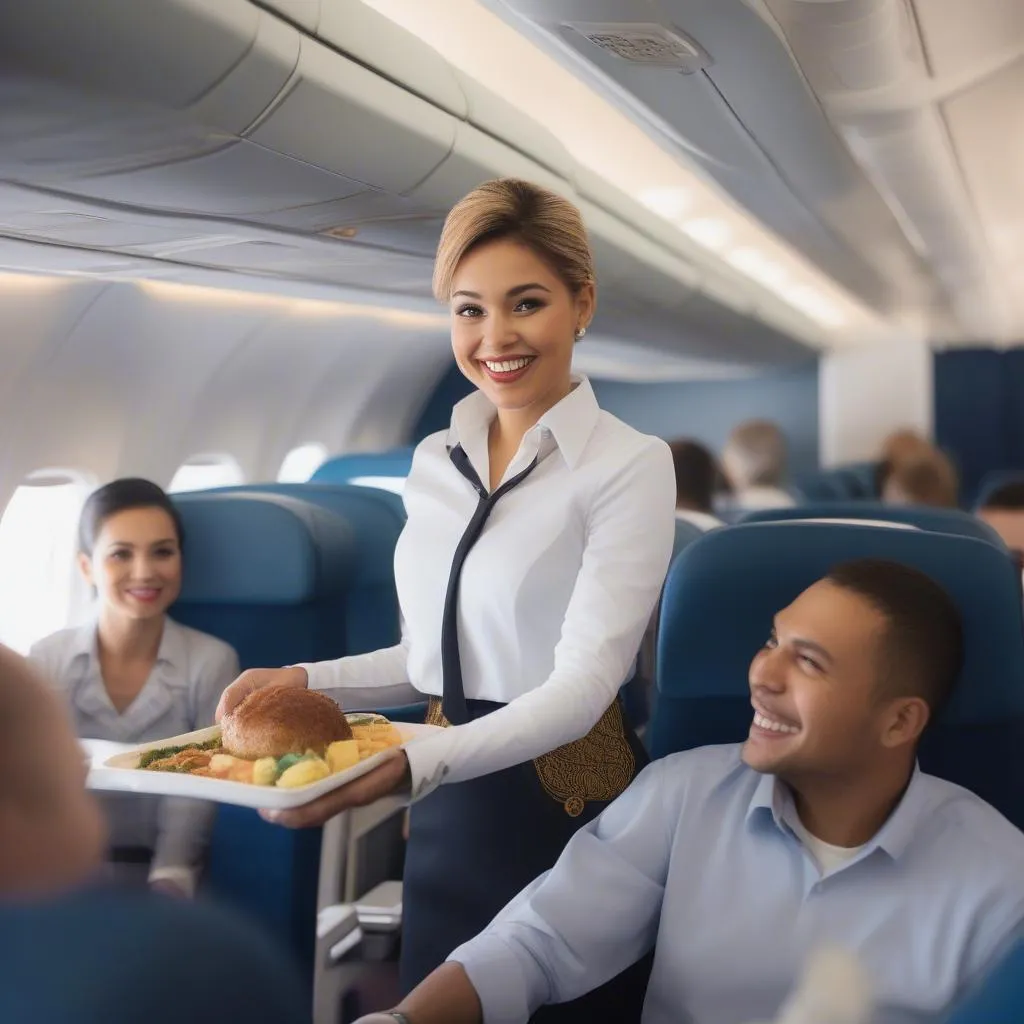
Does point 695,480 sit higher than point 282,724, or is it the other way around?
point 695,480

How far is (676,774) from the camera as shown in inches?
78.4

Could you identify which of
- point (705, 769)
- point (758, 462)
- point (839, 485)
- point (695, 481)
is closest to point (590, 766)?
point (705, 769)

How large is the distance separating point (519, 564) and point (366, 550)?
1.01m

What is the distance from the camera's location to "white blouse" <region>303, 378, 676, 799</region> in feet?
5.57

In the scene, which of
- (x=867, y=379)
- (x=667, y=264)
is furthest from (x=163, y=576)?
(x=867, y=379)

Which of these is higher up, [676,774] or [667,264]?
[667,264]

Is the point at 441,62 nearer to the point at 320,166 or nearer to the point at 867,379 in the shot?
the point at 320,166

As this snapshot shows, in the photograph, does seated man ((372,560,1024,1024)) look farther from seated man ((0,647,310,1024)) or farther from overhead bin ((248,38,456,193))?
overhead bin ((248,38,456,193))

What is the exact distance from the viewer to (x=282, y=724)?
5.33ft

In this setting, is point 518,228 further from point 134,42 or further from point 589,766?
point 589,766

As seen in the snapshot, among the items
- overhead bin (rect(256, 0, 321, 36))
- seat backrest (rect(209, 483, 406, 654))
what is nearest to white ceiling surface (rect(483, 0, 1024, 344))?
overhead bin (rect(256, 0, 321, 36))

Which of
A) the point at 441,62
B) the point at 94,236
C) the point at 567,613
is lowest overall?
the point at 567,613

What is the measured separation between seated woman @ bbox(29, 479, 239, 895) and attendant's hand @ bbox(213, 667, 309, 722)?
0.83 m

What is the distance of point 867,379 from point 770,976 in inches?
543
